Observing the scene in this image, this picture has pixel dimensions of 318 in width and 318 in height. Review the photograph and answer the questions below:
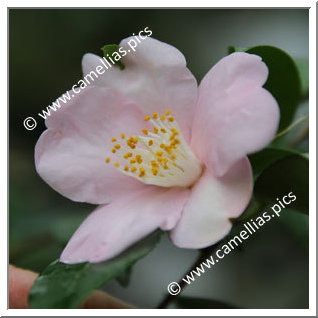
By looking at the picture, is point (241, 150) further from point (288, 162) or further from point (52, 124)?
point (52, 124)

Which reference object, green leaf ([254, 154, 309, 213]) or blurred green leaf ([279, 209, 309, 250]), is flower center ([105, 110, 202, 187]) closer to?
green leaf ([254, 154, 309, 213])

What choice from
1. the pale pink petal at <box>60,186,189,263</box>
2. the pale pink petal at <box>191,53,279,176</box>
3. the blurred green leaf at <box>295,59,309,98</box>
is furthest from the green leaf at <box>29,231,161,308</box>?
the blurred green leaf at <box>295,59,309,98</box>

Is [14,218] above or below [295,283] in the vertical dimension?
above

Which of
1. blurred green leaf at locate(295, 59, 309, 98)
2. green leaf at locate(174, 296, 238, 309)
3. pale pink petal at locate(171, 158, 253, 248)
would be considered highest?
blurred green leaf at locate(295, 59, 309, 98)

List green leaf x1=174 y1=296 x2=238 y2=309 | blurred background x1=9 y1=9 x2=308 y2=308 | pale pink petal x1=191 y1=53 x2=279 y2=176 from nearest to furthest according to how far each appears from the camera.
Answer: pale pink petal x1=191 y1=53 x2=279 y2=176, green leaf x1=174 y1=296 x2=238 y2=309, blurred background x1=9 y1=9 x2=308 y2=308

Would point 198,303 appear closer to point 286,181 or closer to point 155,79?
point 286,181

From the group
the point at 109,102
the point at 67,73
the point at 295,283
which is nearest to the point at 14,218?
the point at 67,73

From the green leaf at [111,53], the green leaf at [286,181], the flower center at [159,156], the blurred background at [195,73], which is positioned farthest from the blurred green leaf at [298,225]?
the green leaf at [111,53]
